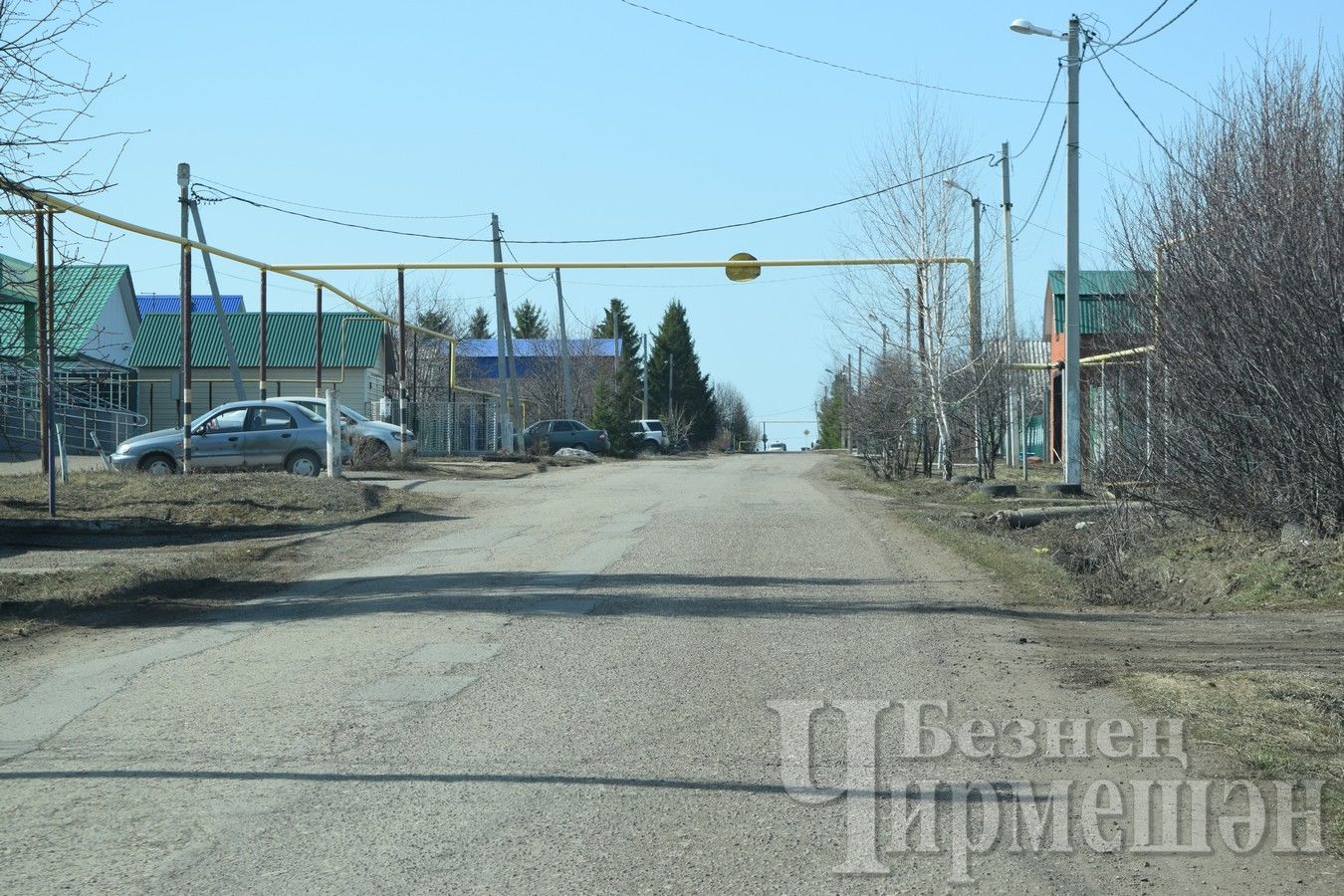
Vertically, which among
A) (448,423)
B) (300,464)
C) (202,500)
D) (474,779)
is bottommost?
(474,779)

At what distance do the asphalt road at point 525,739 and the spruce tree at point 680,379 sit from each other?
82.2m

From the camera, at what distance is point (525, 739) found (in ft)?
20.5

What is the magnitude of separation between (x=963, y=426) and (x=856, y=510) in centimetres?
1360

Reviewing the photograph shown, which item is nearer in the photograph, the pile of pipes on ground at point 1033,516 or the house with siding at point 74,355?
the house with siding at point 74,355

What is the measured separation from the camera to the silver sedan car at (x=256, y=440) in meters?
25.7

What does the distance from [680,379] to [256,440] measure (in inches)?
2876

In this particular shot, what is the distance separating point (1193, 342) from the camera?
1267cm

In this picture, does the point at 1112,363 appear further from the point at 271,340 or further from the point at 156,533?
the point at 271,340

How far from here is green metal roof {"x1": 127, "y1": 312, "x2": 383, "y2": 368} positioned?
5609cm

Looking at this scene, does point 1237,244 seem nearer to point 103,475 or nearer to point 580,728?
point 580,728

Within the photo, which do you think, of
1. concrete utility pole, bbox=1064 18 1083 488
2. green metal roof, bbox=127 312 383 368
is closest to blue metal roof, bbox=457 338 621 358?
green metal roof, bbox=127 312 383 368

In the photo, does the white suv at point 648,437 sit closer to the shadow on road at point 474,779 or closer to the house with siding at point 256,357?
the house with siding at point 256,357

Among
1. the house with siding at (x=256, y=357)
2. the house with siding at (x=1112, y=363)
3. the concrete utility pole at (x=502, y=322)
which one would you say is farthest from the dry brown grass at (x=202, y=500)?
the house with siding at (x=256, y=357)

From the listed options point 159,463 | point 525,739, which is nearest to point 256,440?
point 159,463
